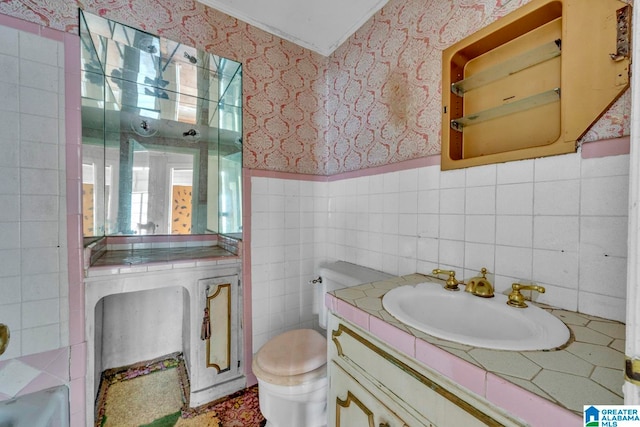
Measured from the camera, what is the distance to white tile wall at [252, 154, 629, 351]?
0.75 m

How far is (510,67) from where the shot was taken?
966 mm

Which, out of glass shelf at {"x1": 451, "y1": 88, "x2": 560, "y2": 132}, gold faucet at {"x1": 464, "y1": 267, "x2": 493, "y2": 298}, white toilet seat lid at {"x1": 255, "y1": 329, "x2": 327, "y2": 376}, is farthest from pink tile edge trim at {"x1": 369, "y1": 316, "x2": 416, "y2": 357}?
glass shelf at {"x1": 451, "y1": 88, "x2": 560, "y2": 132}

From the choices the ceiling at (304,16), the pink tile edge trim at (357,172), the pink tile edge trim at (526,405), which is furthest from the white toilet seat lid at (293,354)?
the ceiling at (304,16)

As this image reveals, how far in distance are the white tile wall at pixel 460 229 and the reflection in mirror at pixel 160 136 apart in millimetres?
417

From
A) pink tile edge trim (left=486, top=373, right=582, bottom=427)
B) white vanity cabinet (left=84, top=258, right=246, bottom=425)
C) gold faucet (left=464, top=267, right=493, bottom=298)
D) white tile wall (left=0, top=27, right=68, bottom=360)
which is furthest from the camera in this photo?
white vanity cabinet (left=84, top=258, right=246, bottom=425)

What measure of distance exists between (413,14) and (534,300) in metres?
1.42

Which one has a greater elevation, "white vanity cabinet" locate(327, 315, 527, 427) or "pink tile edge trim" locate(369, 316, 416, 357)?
"pink tile edge trim" locate(369, 316, 416, 357)

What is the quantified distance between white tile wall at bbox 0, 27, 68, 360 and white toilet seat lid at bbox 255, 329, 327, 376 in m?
0.90

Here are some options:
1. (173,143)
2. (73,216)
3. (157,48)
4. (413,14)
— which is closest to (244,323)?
(73,216)

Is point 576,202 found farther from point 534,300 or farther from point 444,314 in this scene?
point 444,314

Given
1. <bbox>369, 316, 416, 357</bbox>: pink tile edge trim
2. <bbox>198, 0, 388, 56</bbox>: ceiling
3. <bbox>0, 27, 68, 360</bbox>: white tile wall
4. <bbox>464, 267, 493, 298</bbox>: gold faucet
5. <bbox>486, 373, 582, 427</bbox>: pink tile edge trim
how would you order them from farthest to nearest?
1. <bbox>198, 0, 388, 56</bbox>: ceiling
2. <bbox>0, 27, 68, 360</bbox>: white tile wall
3. <bbox>464, 267, 493, 298</bbox>: gold faucet
4. <bbox>369, 316, 416, 357</bbox>: pink tile edge trim
5. <bbox>486, 373, 582, 427</bbox>: pink tile edge trim

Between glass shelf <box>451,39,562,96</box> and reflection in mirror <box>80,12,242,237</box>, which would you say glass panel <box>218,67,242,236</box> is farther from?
glass shelf <box>451,39,562,96</box>

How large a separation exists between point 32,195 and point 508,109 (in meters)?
1.99

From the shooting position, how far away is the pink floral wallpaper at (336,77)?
1104mm
